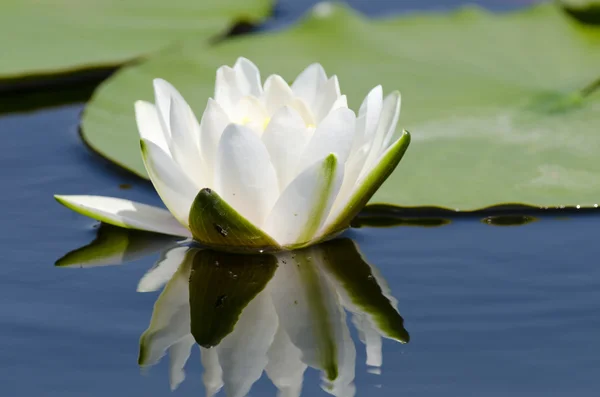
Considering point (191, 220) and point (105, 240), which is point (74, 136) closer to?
point (105, 240)

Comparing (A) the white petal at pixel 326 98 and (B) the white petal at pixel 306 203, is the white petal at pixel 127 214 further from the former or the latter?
(A) the white petal at pixel 326 98

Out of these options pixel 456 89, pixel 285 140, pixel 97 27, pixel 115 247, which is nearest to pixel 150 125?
pixel 115 247

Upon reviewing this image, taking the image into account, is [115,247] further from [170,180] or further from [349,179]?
[349,179]

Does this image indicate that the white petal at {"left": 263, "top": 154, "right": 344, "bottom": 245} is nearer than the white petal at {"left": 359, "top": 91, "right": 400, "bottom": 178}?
Yes

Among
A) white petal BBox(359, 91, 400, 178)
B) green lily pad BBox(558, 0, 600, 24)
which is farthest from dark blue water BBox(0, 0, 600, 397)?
green lily pad BBox(558, 0, 600, 24)

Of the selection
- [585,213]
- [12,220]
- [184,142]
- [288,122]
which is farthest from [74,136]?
[585,213]

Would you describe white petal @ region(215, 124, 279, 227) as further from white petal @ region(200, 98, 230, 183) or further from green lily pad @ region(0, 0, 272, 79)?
green lily pad @ region(0, 0, 272, 79)
